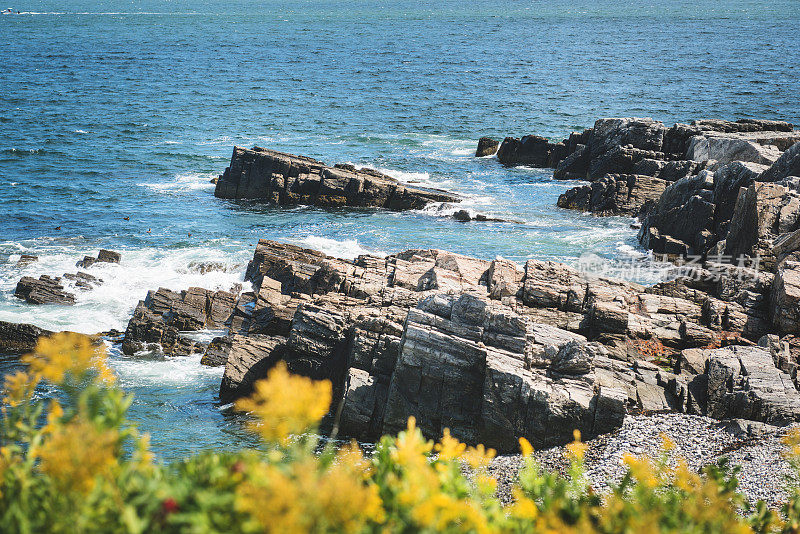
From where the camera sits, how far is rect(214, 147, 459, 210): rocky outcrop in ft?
148

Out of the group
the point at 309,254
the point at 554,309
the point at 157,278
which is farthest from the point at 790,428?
the point at 157,278

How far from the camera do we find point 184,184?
5050 cm

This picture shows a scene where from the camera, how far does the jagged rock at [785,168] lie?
30766 mm

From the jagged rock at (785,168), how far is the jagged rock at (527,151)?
80.9ft

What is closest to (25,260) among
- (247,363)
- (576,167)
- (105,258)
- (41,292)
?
(105,258)

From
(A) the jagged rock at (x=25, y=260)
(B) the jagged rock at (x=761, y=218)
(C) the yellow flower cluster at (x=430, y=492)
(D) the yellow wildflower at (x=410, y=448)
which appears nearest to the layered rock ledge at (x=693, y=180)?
(B) the jagged rock at (x=761, y=218)

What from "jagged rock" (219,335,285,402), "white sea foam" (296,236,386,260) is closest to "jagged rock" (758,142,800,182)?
"white sea foam" (296,236,386,260)

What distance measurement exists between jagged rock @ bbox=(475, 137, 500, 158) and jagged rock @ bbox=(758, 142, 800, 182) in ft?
94.8

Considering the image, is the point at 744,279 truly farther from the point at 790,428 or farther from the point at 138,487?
the point at 138,487

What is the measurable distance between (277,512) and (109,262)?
3233cm

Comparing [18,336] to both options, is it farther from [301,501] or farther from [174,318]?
[301,501]

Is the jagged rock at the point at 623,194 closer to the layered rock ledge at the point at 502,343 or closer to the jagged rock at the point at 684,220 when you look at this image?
the jagged rock at the point at 684,220

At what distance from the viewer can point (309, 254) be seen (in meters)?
30.8

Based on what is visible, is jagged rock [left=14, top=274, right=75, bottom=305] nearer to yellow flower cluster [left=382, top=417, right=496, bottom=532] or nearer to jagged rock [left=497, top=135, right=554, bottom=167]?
yellow flower cluster [left=382, top=417, right=496, bottom=532]
